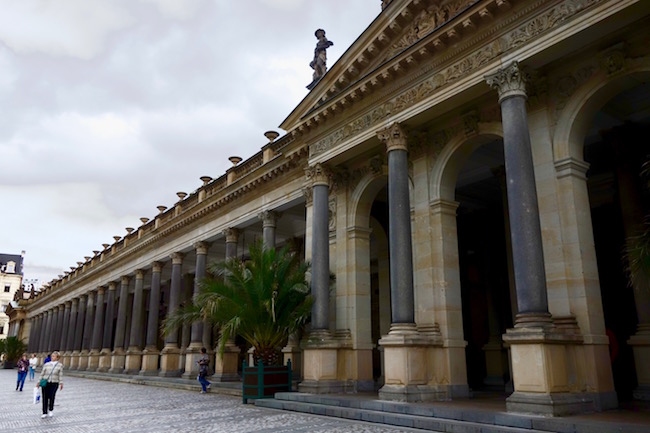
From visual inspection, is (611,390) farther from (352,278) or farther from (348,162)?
(348,162)

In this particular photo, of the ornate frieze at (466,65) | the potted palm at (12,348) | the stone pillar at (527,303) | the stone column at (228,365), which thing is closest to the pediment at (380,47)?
the ornate frieze at (466,65)

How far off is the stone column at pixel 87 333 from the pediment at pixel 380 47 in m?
34.9

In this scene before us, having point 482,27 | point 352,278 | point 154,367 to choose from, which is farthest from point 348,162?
point 154,367

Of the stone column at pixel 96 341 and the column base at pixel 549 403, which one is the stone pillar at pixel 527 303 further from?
the stone column at pixel 96 341

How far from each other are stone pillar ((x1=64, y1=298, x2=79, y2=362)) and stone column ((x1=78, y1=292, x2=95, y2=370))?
244 cm

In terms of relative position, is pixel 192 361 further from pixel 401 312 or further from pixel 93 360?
pixel 93 360

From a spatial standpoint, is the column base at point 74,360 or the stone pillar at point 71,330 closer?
the column base at point 74,360

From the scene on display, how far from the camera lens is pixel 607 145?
15523mm

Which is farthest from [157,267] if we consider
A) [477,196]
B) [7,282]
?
[7,282]

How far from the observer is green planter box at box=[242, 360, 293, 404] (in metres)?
15.4

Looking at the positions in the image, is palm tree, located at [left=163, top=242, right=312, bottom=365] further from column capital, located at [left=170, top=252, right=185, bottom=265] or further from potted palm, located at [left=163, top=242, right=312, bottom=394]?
column capital, located at [left=170, top=252, right=185, bottom=265]

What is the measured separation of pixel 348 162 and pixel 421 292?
5658mm

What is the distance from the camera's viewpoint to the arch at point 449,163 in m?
14.3

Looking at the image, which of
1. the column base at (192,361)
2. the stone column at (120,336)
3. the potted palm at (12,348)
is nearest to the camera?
the column base at (192,361)
